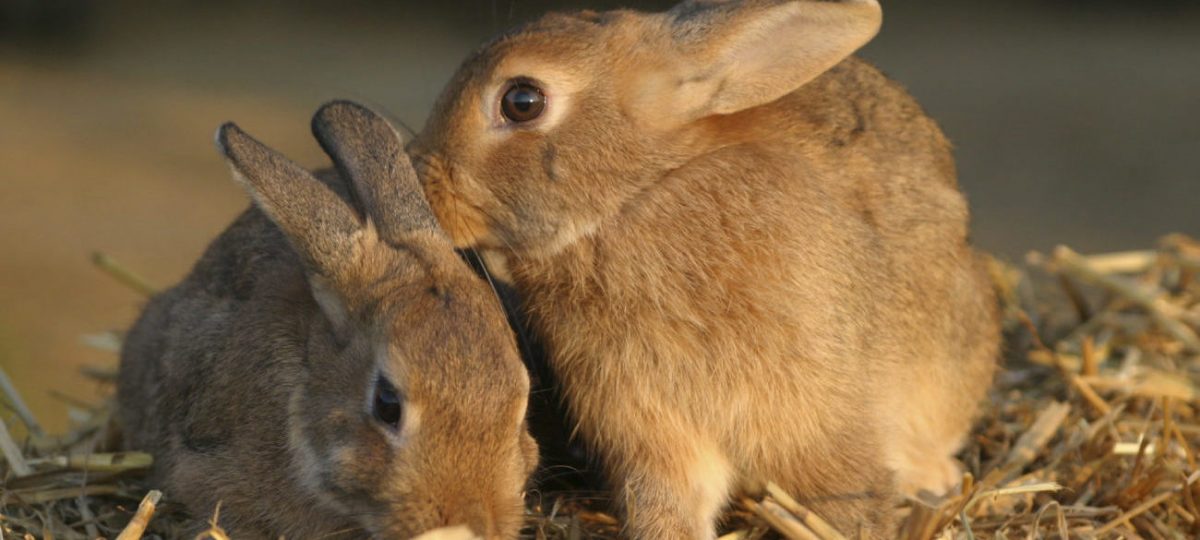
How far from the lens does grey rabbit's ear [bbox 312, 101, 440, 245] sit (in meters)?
3.07

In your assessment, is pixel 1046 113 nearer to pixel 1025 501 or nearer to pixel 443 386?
pixel 1025 501

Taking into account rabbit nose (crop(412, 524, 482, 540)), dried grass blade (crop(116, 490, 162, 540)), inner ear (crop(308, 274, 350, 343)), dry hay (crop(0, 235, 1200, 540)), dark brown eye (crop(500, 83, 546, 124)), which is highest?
dark brown eye (crop(500, 83, 546, 124))

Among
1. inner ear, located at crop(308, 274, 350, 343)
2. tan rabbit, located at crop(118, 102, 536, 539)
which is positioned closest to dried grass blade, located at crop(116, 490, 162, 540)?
tan rabbit, located at crop(118, 102, 536, 539)

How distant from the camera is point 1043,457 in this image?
387cm

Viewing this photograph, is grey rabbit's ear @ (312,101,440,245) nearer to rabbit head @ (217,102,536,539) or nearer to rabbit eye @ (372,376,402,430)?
rabbit head @ (217,102,536,539)

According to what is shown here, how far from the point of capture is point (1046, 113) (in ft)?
29.4

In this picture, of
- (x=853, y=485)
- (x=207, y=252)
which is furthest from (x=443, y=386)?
(x=207, y=252)

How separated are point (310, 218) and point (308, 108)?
6.42 m

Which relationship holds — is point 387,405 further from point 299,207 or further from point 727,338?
point 727,338

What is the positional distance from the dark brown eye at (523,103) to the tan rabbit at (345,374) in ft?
0.91

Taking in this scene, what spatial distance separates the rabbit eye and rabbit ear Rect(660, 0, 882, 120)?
1037mm

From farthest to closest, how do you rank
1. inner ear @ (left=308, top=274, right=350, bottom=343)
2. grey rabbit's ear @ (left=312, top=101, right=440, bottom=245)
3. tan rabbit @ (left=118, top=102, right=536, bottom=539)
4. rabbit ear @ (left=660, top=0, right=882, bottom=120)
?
rabbit ear @ (left=660, top=0, right=882, bottom=120)
grey rabbit's ear @ (left=312, top=101, right=440, bottom=245)
inner ear @ (left=308, top=274, right=350, bottom=343)
tan rabbit @ (left=118, top=102, right=536, bottom=539)

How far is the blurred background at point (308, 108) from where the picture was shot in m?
7.56

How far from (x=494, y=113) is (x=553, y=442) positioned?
89cm
